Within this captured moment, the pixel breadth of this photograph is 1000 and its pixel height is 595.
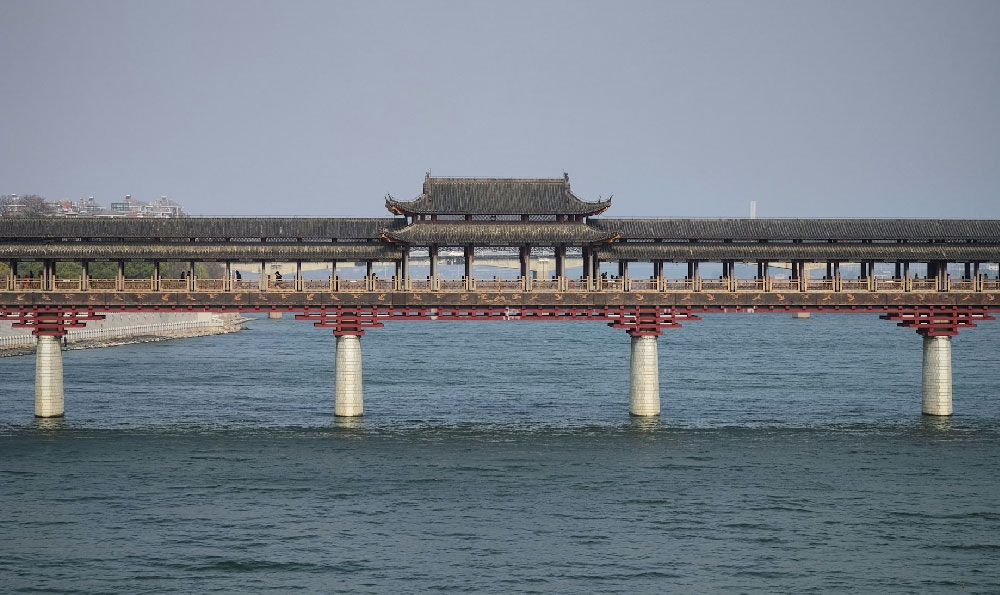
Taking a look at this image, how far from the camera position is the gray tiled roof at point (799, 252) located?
7300 centimetres

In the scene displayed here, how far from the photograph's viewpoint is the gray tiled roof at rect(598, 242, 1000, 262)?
7300 centimetres

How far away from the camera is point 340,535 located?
4850 centimetres

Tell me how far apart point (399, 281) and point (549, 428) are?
11982mm

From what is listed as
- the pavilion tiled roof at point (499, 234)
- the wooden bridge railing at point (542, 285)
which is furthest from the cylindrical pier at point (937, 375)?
the pavilion tiled roof at point (499, 234)

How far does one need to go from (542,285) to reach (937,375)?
23.4m

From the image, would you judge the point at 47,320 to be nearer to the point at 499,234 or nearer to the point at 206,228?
the point at 206,228

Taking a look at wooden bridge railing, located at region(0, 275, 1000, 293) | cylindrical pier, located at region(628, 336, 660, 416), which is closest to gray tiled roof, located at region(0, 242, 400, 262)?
wooden bridge railing, located at region(0, 275, 1000, 293)

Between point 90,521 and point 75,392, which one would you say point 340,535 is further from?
point 75,392

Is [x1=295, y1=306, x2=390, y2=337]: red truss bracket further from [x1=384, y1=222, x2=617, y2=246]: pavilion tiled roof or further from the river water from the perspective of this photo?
the river water

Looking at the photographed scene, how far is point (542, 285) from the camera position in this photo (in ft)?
236

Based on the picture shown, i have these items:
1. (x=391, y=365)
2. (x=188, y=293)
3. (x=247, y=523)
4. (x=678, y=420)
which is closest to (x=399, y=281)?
(x=188, y=293)

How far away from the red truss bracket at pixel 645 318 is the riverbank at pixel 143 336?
68847 millimetres

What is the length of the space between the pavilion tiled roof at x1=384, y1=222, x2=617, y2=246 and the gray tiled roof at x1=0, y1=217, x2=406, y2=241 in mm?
2342

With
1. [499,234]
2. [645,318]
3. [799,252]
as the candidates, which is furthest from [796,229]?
[499,234]
